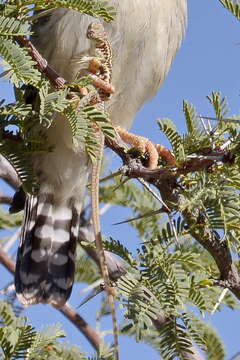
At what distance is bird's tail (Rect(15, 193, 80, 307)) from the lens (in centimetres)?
411

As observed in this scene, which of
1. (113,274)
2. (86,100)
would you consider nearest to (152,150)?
(113,274)

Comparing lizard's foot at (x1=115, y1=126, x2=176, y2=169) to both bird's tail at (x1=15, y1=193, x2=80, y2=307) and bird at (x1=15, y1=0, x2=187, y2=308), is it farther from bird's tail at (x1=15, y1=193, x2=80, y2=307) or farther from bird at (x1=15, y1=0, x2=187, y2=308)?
bird's tail at (x1=15, y1=193, x2=80, y2=307)

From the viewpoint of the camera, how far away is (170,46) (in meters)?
4.22

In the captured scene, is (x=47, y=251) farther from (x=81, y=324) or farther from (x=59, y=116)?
(x=59, y=116)

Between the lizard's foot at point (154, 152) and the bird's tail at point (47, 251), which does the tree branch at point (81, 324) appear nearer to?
the bird's tail at point (47, 251)

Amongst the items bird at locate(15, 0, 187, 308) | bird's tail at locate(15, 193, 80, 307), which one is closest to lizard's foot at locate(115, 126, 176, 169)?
bird at locate(15, 0, 187, 308)

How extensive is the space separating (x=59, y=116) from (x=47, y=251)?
1.18 m

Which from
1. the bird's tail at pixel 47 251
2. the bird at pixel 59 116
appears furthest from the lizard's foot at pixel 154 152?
the bird's tail at pixel 47 251

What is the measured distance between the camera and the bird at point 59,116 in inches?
148

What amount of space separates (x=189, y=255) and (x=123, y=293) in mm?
311

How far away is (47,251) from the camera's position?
440cm

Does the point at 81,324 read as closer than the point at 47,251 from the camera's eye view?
Yes

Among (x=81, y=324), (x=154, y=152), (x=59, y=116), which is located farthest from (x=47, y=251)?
(x=154, y=152)

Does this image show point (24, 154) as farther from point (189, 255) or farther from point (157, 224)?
point (157, 224)
